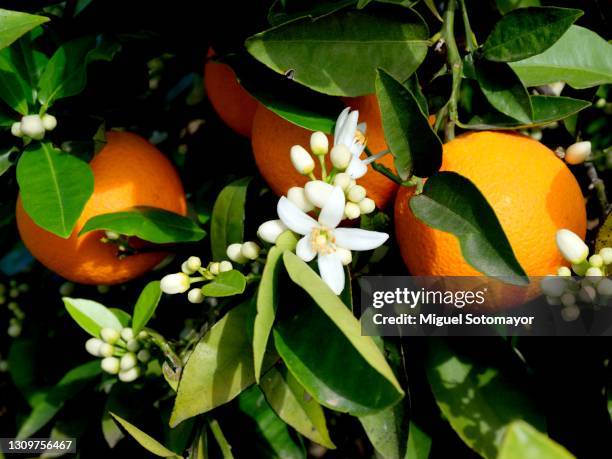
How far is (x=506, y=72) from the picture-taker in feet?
2.75

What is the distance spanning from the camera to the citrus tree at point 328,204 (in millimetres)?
753

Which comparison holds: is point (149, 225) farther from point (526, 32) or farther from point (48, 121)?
point (526, 32)

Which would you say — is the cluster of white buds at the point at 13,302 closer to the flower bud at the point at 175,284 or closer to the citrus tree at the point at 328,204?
the citrus tree at the point at 328,204

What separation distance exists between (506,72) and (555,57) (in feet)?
0.50

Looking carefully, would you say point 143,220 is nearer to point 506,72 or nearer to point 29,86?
point 29,86

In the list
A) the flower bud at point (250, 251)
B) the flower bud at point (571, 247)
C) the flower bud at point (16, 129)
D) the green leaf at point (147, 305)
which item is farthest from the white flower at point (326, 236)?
the flower bud at point (16, 129)

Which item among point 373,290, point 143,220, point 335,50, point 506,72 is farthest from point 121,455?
point 506,72

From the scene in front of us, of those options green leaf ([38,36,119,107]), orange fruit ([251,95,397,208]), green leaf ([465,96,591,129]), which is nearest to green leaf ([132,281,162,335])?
orange fruit ([251,95,397,208])

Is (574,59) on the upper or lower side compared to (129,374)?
upper

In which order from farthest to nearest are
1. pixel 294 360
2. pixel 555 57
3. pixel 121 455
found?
pixel 121 455 < pixel 555 57 < pixel 294 360

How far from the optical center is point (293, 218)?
2.47ft

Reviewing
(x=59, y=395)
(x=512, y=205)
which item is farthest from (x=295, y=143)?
(x=59, y=395)

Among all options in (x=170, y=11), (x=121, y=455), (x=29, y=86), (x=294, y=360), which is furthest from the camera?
(x=121, y=455)

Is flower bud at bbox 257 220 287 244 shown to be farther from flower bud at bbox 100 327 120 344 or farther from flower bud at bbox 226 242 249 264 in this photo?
flower bud at bbox 100 327 120 344
